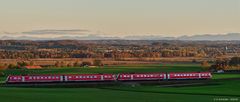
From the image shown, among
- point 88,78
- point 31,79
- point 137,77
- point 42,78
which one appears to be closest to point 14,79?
point 31,79

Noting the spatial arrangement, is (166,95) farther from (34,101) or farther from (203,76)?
(203,76)

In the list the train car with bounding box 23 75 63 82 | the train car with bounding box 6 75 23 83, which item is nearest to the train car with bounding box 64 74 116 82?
the train car with bounding box 23 75 63 82

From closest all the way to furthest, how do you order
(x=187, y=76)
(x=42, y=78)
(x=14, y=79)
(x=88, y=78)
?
(x=14, y=79) → (x=42, y=78) → (x=88, y=78) → (x=187, y=76)

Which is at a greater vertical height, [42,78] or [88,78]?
[42,78]

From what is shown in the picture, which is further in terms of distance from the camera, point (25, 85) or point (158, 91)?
point (25, 85)

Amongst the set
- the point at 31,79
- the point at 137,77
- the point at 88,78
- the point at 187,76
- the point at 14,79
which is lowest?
the point at 187,76

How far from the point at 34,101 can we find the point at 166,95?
15.1 m

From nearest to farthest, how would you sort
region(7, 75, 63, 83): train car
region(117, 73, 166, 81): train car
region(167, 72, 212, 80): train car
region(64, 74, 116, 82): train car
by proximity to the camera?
region(7, 75, 63, 83): train car → region(64, 74, 116, 82): train car → region(117, 73, 166, 81): train car → region(167, 72, 212, 80): train car

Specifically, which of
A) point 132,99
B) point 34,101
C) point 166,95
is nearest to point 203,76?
point 166,95

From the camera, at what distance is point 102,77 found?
298ft

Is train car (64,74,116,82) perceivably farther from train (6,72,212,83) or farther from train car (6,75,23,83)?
train car (6,75,23,83)

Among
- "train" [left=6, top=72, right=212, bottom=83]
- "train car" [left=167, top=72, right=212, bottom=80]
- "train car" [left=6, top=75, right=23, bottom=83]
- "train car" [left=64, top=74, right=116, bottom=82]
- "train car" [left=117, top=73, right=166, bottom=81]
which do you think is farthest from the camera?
"train car" [left=167, top=72, right=212, bottom=80]

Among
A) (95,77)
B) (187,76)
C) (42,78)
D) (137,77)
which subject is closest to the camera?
(42,78)

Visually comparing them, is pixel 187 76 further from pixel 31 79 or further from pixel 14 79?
pixel 14 79
